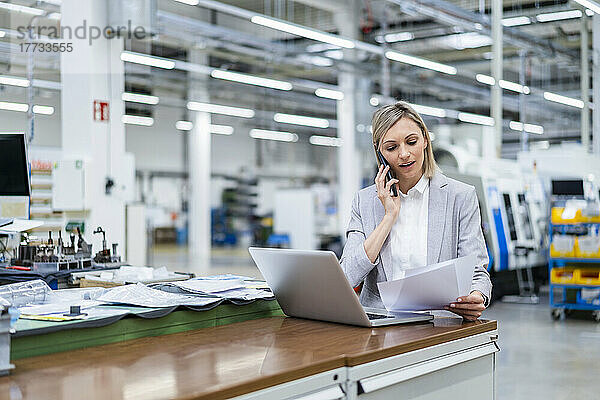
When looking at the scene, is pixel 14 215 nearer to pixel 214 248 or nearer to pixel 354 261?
pixel 354 261

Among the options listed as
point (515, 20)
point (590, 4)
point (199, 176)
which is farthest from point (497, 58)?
point (199, 176)

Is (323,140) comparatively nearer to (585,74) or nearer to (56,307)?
(585,74)

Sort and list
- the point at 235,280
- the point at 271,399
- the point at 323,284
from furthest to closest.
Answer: the point at 235,280, the point at 323,284, the point at 271,399

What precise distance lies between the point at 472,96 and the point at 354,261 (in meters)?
18.2

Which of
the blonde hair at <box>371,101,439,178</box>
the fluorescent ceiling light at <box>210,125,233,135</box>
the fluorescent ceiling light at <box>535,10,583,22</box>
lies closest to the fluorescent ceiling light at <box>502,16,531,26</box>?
the fluorescent ceiling light at <box>535,10,583,22</box>

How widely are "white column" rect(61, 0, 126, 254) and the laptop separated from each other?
545 centimetres

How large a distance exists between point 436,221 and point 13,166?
9.97 feet

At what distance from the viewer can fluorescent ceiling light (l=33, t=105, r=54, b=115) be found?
775 cm

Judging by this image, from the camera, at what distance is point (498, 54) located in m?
10.4

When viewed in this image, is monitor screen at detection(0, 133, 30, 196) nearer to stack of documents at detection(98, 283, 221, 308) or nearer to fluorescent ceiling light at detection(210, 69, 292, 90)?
stack of documents at detection(98, 283, 221, 308)

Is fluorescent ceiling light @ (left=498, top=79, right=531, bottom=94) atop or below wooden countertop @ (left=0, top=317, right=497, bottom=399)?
atop

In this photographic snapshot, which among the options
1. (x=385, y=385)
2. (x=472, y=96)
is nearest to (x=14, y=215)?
(x=385, y=385)

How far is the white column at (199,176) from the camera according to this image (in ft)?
58.1

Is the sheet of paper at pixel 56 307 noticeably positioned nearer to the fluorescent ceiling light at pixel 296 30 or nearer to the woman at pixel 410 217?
the woman at pixel 410 217
